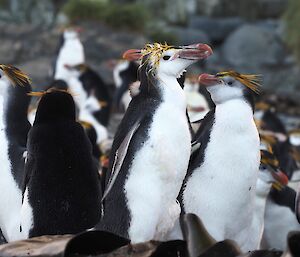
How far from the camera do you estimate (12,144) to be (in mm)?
4469

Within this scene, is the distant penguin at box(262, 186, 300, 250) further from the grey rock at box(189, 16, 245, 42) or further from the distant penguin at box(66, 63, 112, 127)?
the grey rock at box(189, 16, 245, 42)

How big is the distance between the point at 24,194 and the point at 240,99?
4.10ft

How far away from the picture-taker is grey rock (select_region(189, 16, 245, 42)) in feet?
83.1

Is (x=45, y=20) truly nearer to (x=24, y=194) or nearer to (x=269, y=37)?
(x=269, y=37)

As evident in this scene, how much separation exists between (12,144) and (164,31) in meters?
15.2

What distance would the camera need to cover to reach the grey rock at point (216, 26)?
2534cm

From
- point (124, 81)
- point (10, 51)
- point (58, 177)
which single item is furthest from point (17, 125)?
point (10, 51)

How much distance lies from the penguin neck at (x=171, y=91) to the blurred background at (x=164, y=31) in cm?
917

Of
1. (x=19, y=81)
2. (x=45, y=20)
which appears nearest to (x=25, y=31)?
(x=45, y=20)

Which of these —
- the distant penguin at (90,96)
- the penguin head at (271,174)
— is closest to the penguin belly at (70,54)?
the distant penguin at (90,96)

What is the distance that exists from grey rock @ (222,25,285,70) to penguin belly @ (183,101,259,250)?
18.6 metres

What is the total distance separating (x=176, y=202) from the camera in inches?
161

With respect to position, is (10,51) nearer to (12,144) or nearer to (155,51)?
(12,144)

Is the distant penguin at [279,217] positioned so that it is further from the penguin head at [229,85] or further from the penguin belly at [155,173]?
the penguin belly at [155,173]
